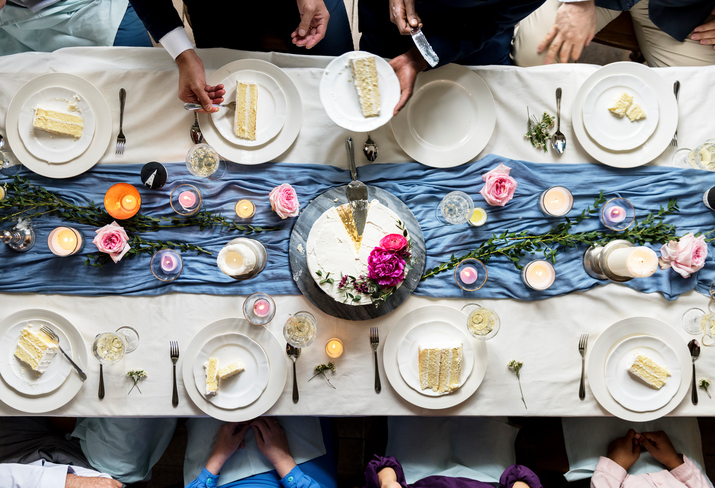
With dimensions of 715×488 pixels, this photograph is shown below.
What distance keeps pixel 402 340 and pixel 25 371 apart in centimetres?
146

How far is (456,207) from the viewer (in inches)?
68.8

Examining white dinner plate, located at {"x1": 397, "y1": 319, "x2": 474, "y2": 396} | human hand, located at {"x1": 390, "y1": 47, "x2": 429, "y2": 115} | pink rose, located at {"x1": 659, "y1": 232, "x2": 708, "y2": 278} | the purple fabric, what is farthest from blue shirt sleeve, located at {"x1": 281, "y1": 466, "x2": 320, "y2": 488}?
pink rose, located at {"x1": 659, "y1": 232, "x2": 708, "y2": 278}

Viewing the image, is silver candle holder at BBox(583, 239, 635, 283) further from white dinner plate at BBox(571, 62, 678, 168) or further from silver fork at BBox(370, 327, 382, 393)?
silver fork at BBox(370, 327, 382, 393)

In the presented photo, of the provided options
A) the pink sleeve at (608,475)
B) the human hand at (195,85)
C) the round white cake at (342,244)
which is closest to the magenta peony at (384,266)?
the round white cake at (342,244)

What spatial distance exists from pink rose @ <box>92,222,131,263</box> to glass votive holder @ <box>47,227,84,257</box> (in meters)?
0.10

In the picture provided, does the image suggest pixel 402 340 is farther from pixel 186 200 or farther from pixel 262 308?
pixel 186 200

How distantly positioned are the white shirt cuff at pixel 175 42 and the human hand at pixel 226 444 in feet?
5.26

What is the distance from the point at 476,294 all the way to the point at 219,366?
3.45 feet

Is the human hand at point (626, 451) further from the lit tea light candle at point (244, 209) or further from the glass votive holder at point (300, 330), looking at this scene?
the lit tea light candle at point (244, 209)

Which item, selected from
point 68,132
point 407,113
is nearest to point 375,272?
point 407,113

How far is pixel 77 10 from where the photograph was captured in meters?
2.10

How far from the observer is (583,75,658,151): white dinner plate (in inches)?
69.6

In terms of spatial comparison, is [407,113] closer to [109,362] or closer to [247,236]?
[247,236]

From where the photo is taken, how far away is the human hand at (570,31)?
1953mm
